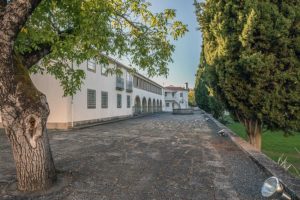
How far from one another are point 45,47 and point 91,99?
13009 millimetres

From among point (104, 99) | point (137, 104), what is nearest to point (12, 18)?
point (104, 99)

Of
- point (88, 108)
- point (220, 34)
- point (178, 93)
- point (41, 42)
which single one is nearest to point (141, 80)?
point (88, 108)

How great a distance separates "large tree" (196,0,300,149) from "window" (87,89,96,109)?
1175cm

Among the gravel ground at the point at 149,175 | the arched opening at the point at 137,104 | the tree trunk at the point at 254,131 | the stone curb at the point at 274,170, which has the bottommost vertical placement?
the gravel ground at the point at 149,175

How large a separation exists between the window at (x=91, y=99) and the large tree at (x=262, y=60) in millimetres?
11746

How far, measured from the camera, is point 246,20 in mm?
7469

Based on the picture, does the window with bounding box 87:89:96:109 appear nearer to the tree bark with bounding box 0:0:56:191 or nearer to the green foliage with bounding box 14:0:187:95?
the green foliage with bounding box 14:0:187:95

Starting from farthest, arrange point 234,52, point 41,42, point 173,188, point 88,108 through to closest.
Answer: point 88,108, point 234,52, point 41,42, point 173,188

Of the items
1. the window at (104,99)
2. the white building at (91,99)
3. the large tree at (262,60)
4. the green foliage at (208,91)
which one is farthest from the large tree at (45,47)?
the window at (104,99)

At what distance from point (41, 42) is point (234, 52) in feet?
19.3

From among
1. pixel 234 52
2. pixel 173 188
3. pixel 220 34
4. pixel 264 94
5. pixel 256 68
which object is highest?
pixel 220 34

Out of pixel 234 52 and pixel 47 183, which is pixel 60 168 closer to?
Result: pixel 47 183

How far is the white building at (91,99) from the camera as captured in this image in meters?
14.9

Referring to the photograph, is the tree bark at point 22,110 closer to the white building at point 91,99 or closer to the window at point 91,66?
the white building at point 91,99
